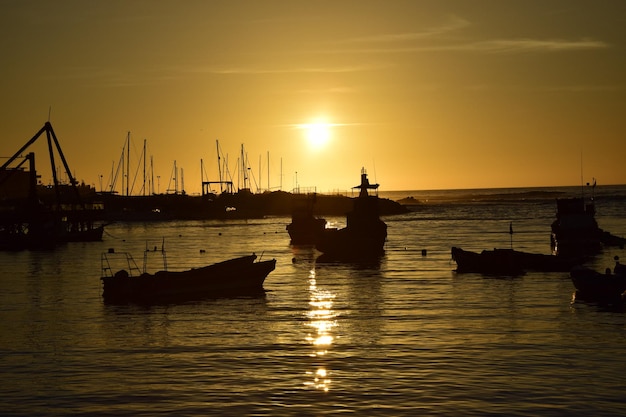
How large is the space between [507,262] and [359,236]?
25.3 m

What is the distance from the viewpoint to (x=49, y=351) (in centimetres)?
3581

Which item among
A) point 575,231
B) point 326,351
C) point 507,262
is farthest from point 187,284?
point 575,231

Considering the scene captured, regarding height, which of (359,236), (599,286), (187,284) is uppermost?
(359,236)

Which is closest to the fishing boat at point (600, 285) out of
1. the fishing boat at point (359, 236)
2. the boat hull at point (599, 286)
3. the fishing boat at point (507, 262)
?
the boat hull at point (599, 286)

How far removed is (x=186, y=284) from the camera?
172 ft

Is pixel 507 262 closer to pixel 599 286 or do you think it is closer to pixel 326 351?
pixel 599 286

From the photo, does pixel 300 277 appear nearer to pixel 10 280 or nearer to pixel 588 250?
pixel 10 280

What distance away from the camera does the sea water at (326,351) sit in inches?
1031

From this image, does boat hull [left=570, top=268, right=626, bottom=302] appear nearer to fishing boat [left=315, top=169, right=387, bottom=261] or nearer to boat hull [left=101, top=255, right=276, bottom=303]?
boat hull [left=101, top=255, right=276, bottom=303]

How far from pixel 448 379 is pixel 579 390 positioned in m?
4.22

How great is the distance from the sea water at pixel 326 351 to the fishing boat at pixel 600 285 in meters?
1.27

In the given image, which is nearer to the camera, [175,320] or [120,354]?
[120,354]

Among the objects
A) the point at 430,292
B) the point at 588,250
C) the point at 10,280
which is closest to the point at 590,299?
the point at 430,292

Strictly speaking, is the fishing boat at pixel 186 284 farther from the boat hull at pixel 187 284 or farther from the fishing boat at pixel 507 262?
the fishing boat at pixel 507 262
